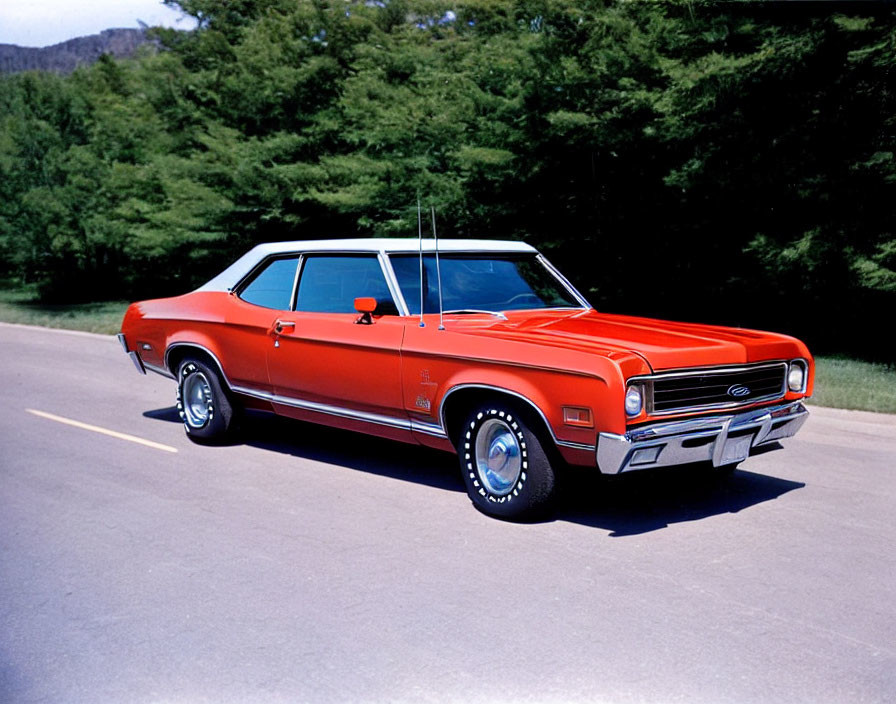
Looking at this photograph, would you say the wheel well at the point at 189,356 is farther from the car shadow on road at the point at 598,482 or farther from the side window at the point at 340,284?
the side window at the point at 340,284

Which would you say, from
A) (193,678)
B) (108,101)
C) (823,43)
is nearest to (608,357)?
(193,678)

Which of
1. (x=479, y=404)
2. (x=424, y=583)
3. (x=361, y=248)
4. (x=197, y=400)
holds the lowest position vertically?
(x=424, y=583)

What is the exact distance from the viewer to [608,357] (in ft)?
17.0

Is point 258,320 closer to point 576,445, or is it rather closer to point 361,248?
point 361,248

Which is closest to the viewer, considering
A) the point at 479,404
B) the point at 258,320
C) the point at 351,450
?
the point at 479,404

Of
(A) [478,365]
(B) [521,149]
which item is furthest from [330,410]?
(B) [521,149]

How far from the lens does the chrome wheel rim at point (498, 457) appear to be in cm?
573

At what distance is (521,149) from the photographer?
64.3ft

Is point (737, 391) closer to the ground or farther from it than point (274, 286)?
closer to the ground

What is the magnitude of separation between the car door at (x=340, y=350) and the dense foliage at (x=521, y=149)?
9533mm

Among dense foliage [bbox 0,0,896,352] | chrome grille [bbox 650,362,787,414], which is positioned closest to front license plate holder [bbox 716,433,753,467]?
chrome grille [bbox 650,362,787,414]

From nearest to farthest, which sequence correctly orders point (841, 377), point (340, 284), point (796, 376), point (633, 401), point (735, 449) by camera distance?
point (633, 401) < point (735, 449) < point (796, 376) < point (340, 284) < point (841, 377)

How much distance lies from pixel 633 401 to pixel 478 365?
1027 mm

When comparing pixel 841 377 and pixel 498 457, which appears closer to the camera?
pixel 498 457
